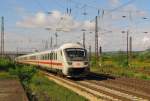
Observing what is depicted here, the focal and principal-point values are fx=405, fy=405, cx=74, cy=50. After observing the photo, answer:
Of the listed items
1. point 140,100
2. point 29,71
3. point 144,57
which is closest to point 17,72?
point 29,71

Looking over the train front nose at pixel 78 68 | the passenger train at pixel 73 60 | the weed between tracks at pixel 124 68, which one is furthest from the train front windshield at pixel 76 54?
the weed between tracks at pixel 124 68

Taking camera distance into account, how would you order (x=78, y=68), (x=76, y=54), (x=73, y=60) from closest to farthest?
(x=78, y=68) < (x=73, y=60) < (x=76, y=54)

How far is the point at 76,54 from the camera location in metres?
32.6

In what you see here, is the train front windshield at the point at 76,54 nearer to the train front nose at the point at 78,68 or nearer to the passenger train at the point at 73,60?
the passenger train at the point at 73,60

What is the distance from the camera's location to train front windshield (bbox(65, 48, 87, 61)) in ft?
106

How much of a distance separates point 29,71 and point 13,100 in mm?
22440

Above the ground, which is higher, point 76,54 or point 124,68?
point 76,54

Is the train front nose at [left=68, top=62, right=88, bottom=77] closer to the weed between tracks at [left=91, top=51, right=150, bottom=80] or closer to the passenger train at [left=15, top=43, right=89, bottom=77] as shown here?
the passenger train at [left=15, top=43, right=89, bottom=77]

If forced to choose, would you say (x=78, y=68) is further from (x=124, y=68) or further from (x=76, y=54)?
(x=124, y=68)

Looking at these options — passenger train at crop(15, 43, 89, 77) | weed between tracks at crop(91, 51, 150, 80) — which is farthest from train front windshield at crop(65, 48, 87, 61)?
weed between tracks at crop(91, 51, 150, 80)

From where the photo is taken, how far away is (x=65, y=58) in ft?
107

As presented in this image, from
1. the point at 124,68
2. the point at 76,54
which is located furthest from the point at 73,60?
the point at 124,68

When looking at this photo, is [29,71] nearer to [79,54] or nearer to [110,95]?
[79,54]

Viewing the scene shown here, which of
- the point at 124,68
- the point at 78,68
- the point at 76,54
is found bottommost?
the point at 124,68
